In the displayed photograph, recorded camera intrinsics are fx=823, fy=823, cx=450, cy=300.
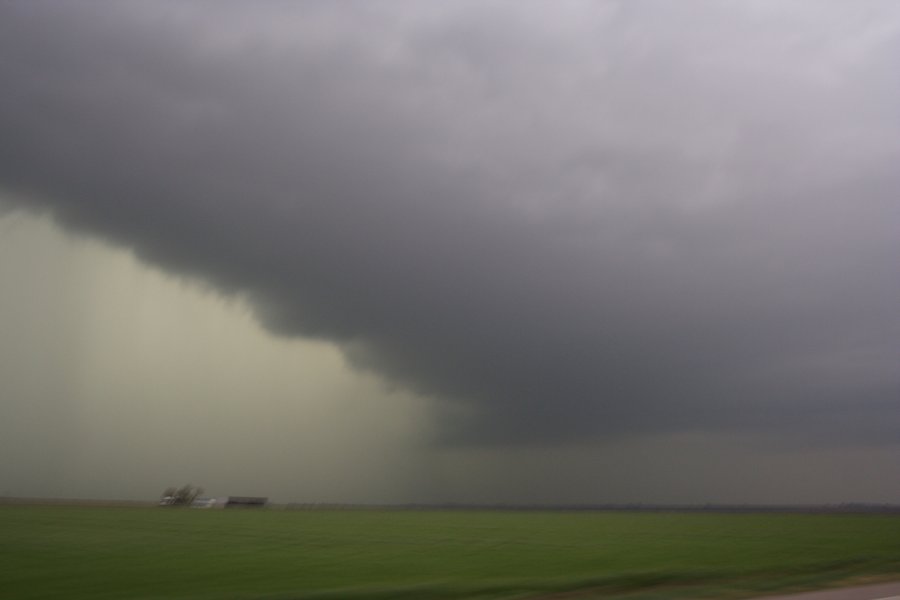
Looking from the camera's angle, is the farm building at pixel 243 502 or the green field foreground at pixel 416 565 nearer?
the green field foreground at pixel 416 565

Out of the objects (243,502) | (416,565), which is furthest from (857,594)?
(243,502)

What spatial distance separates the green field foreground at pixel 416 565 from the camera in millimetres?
26188

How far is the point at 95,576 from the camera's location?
102 ft

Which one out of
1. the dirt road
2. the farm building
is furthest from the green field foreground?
the farm building

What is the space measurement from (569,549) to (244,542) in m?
20.4

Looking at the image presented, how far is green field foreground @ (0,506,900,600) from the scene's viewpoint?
26188 mm

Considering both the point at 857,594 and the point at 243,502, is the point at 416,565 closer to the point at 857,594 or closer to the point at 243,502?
the point at 857,594

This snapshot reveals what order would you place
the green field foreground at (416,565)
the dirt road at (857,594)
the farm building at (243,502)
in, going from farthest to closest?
1. the farm building at (243,502)
2. the green field foreground at (416,565)
3. the dirt road at (857,594)

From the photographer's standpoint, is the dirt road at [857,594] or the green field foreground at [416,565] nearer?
the dirt road at [857,594]

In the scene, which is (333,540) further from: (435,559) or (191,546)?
(435,559)

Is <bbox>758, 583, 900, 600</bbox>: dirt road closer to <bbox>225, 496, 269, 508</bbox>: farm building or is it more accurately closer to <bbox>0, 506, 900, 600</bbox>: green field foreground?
<bbox>0, 506, 900, 600</bbox>: green field foreground

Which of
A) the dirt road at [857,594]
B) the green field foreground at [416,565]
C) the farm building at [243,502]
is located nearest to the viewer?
the dirt road at [857,594]

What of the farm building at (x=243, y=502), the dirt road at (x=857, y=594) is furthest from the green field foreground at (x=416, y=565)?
the farm building at (x=243, y=502)

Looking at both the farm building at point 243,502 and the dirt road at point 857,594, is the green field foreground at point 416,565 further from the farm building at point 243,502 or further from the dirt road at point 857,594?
the farm building at point 243,502
